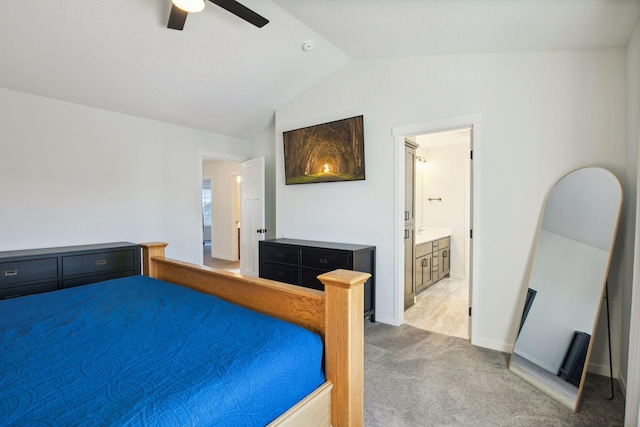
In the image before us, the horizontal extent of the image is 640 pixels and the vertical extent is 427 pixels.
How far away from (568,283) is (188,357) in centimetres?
248

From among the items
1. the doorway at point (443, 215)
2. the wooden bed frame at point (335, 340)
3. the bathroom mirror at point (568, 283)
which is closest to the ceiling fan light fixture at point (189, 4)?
the wooden bed frame at point (335, 340)

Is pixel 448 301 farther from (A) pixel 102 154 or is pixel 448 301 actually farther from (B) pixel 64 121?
(B) pixel 64 121

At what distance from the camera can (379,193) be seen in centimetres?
333

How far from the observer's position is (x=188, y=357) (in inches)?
44.8

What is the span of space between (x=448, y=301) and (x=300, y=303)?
3.15m

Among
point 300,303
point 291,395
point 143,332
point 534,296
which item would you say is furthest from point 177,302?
point 534,296

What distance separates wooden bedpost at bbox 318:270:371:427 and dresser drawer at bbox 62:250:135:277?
293 centimetres

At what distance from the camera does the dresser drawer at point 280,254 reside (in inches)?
140

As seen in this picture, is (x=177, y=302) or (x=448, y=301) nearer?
(x=177, y=302)

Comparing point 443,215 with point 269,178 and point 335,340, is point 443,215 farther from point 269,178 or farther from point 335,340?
point 335,340

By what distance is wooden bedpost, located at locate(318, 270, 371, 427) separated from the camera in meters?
1.31

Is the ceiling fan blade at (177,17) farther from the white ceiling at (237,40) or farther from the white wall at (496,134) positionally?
the white wall at (496,134)

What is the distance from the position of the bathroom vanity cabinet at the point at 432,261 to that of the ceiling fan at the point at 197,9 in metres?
3.16

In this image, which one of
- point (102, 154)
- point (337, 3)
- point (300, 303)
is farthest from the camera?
point (102, 154)
